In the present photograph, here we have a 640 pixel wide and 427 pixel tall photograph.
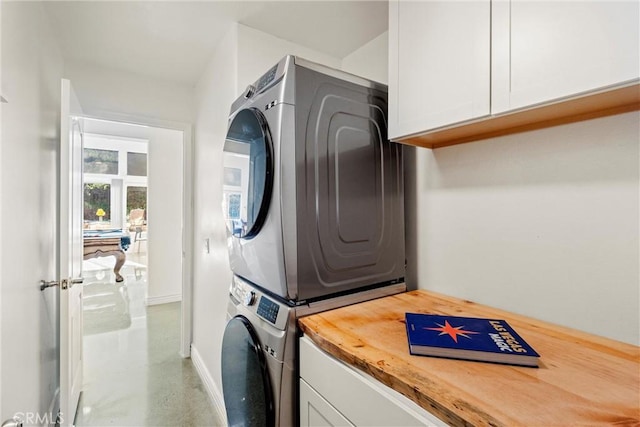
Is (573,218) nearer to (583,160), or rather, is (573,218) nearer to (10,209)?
(583,160)

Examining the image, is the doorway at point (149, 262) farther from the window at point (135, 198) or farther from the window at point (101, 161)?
the window at point (135, 198)

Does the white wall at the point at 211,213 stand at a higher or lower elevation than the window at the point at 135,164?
lower

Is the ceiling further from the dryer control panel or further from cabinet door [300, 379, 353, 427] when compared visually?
cabinet door [300, 379, 353, 427]

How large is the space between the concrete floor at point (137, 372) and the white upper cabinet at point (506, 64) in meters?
2.26

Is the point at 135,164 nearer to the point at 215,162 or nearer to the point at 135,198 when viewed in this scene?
the point at 135,198

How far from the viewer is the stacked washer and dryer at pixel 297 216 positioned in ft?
3.39

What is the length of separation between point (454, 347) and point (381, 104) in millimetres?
1018

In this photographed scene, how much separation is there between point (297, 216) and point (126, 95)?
2395 millimetres

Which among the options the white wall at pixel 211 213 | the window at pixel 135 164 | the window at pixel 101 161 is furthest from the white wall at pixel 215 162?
the window at pixel 101 161

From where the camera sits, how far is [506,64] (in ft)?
2.82

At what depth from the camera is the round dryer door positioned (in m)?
1.10

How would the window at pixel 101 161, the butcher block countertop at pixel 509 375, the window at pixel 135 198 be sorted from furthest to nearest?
the window at pixel 135 198, the window at pixel 101 161, the butcher block countertop at pixel 509 375

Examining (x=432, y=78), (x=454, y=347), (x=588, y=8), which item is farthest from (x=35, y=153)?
(x=588, y=8)

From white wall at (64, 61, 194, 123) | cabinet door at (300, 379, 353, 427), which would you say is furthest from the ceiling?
cabinet door at (300, 379, 353, 427)
